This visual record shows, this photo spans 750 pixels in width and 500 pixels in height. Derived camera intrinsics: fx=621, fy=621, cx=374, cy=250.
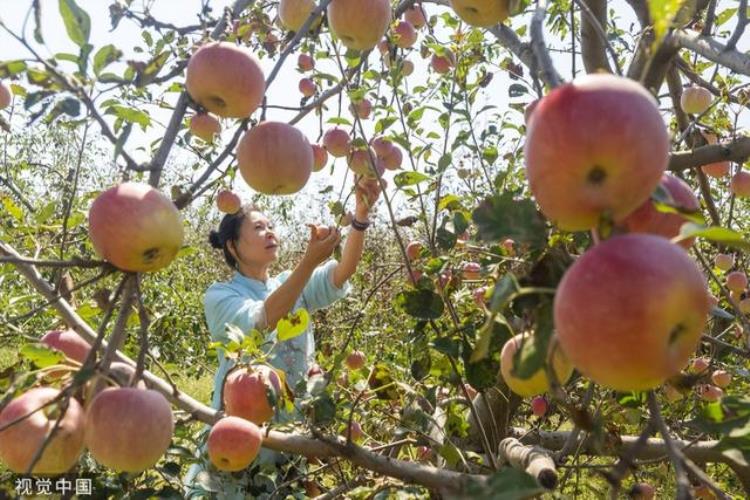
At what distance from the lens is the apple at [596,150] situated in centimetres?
60

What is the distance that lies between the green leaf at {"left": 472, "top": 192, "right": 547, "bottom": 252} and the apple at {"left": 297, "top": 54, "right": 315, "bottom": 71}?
1816 millimetres

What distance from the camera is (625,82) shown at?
2.10 feet

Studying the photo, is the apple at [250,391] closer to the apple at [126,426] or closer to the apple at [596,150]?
the apple at [126,426]

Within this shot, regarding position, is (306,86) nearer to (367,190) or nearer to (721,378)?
(367,190)

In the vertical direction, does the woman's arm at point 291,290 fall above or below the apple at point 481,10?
below

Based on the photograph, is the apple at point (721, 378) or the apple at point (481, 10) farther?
the apple at point (721, 378)

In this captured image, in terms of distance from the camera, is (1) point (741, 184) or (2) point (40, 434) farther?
(1) point (741, 184)

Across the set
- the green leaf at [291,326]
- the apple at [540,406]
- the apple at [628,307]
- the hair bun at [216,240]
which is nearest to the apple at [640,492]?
the apple at [540,406]

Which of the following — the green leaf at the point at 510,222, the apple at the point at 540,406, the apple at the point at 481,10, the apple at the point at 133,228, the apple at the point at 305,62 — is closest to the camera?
the green leaf at the point at 510,222

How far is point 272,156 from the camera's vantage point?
4.15 feet

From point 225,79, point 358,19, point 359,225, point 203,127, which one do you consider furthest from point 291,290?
point 225,79

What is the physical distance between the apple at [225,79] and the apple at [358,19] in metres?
0.28

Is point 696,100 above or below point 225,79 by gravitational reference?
above

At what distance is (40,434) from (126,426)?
157 millimetres
